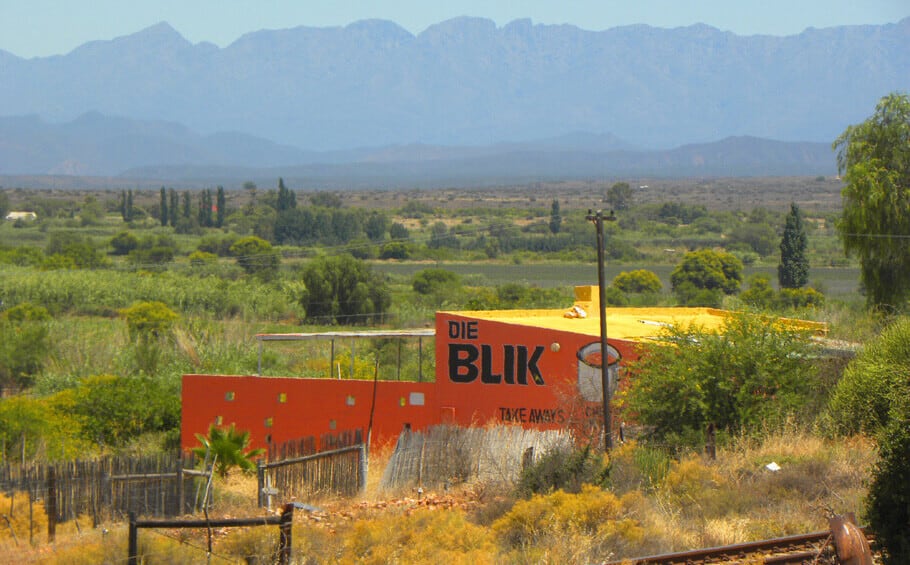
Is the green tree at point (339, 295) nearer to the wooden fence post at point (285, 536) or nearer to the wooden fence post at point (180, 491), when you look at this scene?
the wooden fence post at point (180, 491)

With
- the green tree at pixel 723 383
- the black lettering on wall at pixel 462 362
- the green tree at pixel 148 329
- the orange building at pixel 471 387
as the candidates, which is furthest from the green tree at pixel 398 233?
the green tree at pixel 723 383

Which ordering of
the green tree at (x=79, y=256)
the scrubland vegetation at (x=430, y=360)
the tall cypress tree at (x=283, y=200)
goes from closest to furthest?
the scrubland vegetation at (x=430, y=360) → the green tree at (x=79, y=256) → the tall cypress tree at (x=283, y=200)

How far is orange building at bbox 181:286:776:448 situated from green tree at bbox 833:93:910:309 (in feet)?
26.6

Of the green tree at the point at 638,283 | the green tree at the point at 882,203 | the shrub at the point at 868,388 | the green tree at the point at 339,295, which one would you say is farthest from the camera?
the green tree at the point at 638,283

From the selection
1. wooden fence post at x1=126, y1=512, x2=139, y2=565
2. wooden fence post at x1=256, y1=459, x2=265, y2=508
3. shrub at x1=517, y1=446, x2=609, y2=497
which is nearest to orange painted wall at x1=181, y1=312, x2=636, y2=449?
shrub at x1=517, y1=446, x2=609, y2=497

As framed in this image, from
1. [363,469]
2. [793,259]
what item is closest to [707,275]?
[793,259]

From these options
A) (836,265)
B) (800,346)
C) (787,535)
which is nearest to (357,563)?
(787,535)

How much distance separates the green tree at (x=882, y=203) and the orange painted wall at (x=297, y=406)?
16.1 metres

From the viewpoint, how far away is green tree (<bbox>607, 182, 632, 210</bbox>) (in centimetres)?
13812

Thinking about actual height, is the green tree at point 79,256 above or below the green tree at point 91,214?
below

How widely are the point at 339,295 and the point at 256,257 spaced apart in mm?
27960

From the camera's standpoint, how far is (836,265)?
3649 inches

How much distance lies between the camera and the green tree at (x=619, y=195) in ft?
453

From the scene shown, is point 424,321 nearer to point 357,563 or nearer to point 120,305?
point 120,305
